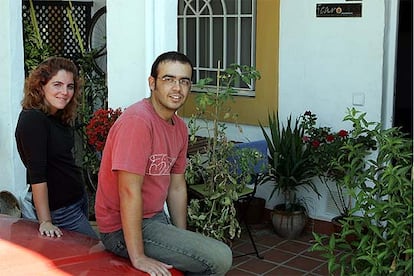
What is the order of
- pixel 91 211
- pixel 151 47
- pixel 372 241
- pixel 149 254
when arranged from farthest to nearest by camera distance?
1. pixel 91 211
2. pixel 151 47
3. pixel 372 241
4. pixel 149 254

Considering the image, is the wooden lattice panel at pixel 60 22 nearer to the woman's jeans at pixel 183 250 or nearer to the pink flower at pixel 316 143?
the pink flower at pixel 316 143

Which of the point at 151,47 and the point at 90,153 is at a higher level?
the point at 151,47

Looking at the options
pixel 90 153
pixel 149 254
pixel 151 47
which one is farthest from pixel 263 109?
pixel 149 254

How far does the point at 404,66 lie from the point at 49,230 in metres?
4.44

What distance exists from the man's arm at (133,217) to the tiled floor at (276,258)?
248 centimetres

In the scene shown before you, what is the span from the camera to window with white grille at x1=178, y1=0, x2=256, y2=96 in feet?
23.4

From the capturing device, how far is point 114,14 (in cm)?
508

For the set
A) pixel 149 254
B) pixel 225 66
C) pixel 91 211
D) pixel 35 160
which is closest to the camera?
pixel 149 254

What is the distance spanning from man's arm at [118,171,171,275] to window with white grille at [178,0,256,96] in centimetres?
395

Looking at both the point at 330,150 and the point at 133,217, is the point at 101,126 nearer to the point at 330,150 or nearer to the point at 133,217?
the point at 133,217

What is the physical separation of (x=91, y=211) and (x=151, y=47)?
95.6 inches

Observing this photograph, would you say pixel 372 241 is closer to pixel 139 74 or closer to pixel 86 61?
pixel 139 74

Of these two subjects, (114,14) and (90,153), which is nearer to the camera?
(114,14)

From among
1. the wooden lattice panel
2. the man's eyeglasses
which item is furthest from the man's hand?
the wooden lattice panel
